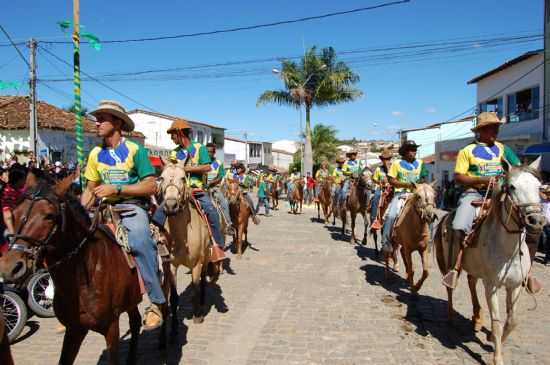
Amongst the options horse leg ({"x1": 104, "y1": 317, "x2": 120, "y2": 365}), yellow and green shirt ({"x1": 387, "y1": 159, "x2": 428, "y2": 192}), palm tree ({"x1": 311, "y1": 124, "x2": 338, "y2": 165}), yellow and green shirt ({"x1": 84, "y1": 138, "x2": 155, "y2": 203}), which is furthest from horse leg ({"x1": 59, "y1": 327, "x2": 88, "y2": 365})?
palm tree ({"x1": 311, "y1": 124, "x2": 338, "y2": 165})

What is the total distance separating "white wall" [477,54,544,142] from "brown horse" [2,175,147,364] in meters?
24.2

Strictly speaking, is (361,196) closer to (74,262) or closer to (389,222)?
(389,222)

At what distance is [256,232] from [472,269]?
11471 mm

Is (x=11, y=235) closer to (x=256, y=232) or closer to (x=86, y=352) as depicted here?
(x=86, y=352)

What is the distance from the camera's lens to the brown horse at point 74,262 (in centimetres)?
288

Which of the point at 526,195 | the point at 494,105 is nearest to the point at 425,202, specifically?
the point at 526,195

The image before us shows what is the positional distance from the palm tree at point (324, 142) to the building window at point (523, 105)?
55.9 ft

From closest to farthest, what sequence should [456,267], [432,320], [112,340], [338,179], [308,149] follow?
[112,340], [456,267], [432,320], [338,179], [308,149]

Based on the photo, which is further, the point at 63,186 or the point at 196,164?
the point at 196,164

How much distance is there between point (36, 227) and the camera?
9.42 ft

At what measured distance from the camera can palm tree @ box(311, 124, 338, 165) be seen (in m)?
40.4

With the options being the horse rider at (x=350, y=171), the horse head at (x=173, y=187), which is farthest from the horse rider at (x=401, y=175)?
the horse rider at (x=350, y=171)

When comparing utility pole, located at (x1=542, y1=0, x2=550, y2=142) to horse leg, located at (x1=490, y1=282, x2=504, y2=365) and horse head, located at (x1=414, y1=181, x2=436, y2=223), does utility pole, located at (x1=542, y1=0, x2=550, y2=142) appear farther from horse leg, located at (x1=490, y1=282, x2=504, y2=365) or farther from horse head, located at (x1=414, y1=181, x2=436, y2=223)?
horse leg, located at (x1=490, y1=282, x2=504, y2=365)

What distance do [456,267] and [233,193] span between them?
7.18 metres
